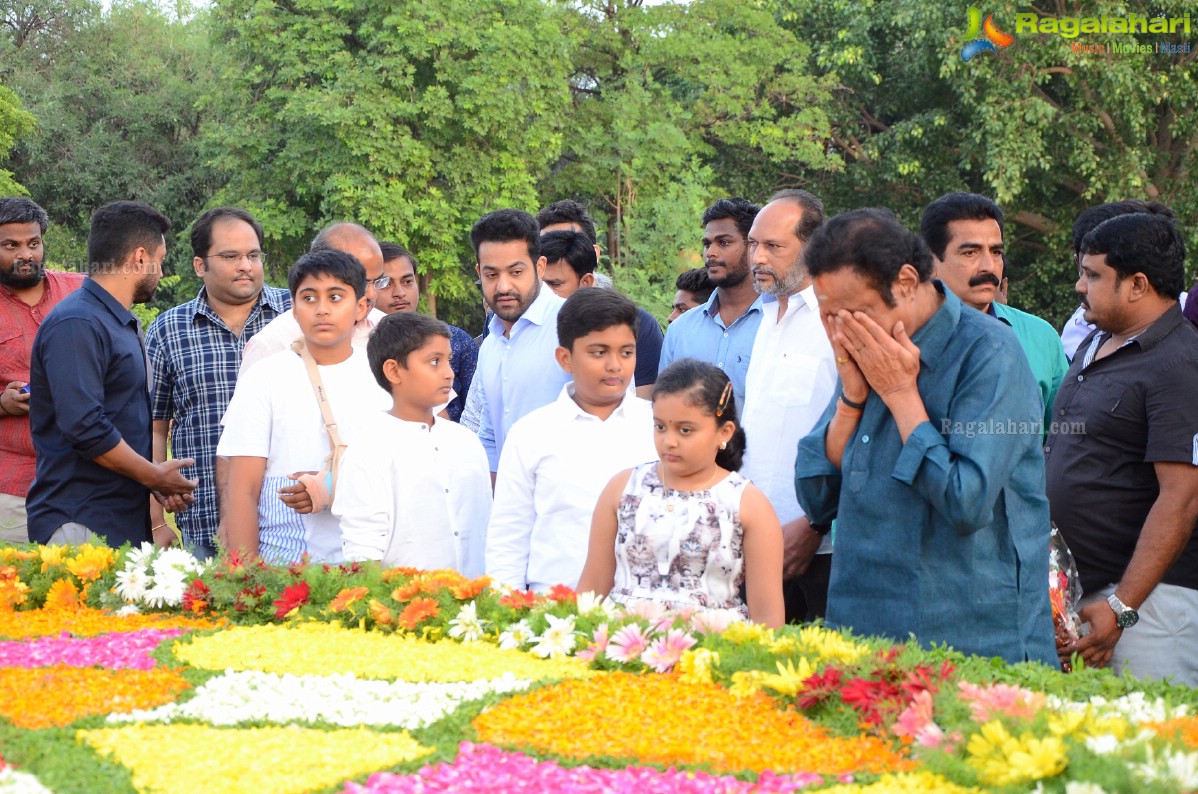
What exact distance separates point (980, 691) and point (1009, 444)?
2.38 feet

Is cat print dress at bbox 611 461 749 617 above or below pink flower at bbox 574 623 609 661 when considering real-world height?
above

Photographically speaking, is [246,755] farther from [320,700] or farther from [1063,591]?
[1063,591]

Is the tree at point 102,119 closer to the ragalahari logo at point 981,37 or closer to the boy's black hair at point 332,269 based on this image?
the ragalahari logo at point 981,37

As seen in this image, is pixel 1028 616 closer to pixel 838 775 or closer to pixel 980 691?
pixel 980 691

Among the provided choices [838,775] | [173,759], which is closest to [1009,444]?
[838,775]

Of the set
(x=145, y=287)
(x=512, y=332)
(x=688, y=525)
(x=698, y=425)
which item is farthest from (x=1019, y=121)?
(x=688, y=525)

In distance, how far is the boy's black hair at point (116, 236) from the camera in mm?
5641

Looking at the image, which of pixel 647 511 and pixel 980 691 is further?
pixel 647 511

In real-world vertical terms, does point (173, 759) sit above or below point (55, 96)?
below

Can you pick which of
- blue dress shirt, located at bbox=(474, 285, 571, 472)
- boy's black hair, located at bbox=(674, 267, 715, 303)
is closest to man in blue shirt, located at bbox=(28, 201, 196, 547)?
blue dress shirt, located at bbox=(474, 285, 571, 472)

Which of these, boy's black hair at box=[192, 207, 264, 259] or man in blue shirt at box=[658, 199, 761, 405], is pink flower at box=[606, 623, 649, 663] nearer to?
man in blue shirt at box=[658, 199, 761, 405]

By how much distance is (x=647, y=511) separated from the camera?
13.4ft

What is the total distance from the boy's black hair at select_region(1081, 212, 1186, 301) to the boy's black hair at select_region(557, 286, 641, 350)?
1.74 metres

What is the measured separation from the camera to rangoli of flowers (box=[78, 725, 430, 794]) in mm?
2697
